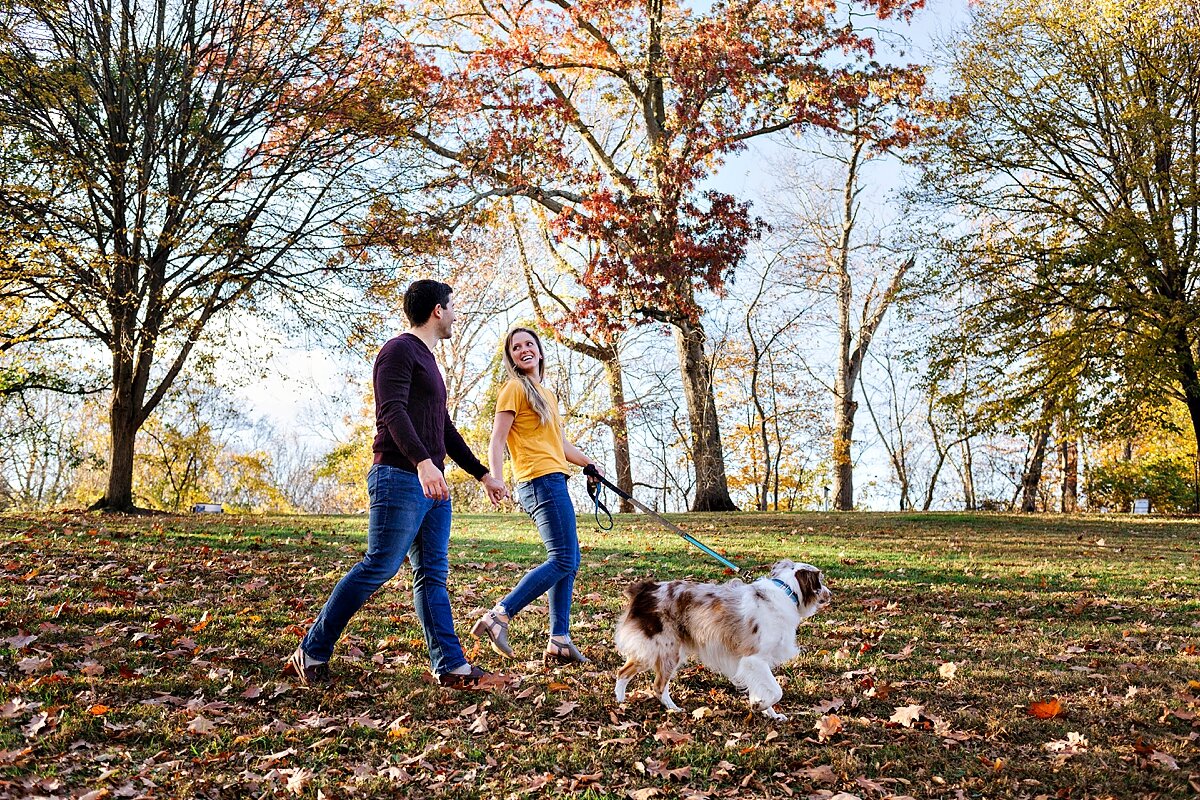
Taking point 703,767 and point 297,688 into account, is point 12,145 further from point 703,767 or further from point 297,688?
point 703,767

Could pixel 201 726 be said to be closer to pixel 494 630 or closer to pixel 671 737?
pixel 494 630

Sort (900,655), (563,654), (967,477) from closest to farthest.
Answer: (563,654), (900,655), (967,477)

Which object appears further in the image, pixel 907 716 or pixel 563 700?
pixel 563 700

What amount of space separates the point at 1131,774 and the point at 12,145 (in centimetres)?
1629

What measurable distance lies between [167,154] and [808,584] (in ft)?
45.1

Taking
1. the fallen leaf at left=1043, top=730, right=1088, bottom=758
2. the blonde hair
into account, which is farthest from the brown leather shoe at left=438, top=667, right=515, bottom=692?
the fallen leaf at left=1043, top=730, right=1088, bottom=758

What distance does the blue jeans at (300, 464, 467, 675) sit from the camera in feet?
15.8

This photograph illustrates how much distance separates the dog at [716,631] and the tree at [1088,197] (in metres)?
16.7

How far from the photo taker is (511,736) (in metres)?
4.54

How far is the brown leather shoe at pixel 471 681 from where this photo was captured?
5.18 m

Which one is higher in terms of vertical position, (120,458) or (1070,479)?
(120,458)

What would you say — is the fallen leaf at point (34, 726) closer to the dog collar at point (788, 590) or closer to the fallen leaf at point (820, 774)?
the fallen leaf at point (820, 774)

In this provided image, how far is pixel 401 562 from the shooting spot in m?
4.82

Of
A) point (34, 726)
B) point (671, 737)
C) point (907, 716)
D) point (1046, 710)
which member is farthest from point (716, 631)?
point (34, 726)
